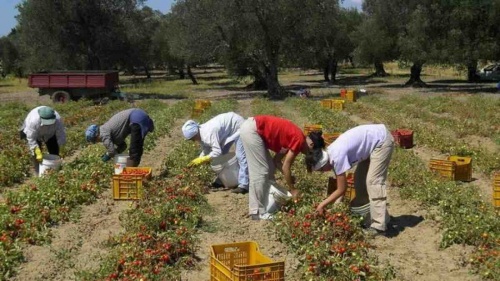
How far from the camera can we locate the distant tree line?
30.2m

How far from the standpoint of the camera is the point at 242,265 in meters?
5.43

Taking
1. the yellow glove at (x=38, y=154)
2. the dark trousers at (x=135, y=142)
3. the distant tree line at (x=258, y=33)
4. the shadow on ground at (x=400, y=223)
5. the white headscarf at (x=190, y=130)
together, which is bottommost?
the shadow on ground at (x=400, y=223)

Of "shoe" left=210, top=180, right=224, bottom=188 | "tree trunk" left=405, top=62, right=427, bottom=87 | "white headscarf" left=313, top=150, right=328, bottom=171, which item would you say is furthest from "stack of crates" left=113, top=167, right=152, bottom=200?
"tree trunk" left=405, top=62, right=427, bottom=87

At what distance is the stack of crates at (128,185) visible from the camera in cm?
907

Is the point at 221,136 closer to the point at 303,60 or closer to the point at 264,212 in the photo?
the point at 264,212

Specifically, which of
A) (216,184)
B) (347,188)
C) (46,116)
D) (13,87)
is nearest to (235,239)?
(347,188)

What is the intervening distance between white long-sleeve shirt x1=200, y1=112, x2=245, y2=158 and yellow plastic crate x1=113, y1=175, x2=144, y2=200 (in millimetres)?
1129

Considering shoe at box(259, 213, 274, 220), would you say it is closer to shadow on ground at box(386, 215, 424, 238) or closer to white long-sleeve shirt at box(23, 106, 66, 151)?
shadow on ground at box(386, 215, 424, 238)

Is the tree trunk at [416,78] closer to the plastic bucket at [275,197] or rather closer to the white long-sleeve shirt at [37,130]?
the white long-sleeve shirt at [37,130]

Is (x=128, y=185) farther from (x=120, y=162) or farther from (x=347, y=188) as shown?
(x=347, y=188)

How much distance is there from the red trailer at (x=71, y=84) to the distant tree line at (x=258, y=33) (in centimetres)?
531

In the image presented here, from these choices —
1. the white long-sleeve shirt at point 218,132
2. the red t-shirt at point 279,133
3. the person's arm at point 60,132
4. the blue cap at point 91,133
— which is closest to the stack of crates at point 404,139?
the white long-sleeve shirt at point 218,132

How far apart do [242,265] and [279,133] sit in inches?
102

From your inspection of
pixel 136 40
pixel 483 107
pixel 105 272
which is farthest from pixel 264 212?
pixel 136 40
